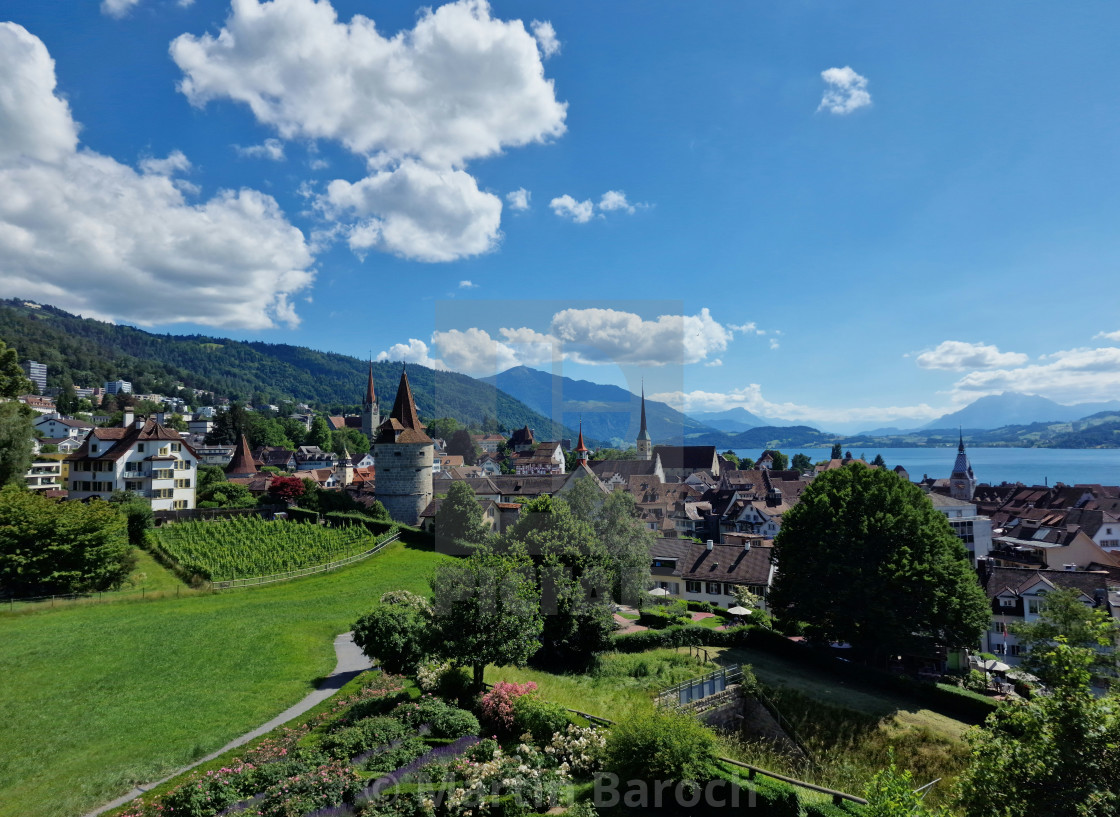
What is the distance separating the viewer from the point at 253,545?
137 ft

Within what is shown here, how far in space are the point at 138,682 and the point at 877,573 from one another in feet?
107

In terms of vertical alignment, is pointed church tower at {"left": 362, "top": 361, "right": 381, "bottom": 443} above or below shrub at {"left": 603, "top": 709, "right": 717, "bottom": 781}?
above

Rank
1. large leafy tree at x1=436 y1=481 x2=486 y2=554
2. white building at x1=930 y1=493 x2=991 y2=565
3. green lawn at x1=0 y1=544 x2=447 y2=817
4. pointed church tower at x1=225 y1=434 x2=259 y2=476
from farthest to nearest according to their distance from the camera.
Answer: pointed church tower at x1=225 y1=434 x2=259 y2=476
white building at x1=930 y1=493 x2=991 y2=565
large leafy tree at x1=436 y1=481 x2=486 y2=554
green lawn at x1=0 y1=544 x2=447 y2=817

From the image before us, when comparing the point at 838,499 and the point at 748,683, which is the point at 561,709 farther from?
the point at 838,499

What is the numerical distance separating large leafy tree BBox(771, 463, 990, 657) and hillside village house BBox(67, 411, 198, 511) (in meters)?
53.1

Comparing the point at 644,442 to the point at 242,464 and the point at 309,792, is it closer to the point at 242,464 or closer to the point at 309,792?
the point at 242,464

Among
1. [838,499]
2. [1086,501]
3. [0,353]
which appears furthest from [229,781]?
[1086,501]

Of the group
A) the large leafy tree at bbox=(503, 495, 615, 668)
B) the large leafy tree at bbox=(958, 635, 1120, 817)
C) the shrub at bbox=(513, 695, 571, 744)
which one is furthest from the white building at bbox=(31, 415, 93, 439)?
the large leafy tree at bbox=(958, 635, 1120, 817)

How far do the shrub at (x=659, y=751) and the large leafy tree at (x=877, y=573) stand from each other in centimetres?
2003

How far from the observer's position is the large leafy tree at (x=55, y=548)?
2862 cm

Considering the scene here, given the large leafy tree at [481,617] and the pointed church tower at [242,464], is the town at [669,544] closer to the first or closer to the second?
the large leafy tree at [481,617]

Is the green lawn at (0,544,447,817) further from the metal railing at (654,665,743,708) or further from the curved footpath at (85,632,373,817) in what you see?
the metal railing at (654,665,743,708)

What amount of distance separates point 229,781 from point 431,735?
503cm

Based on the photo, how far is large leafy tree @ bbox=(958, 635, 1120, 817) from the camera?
9.45 m
